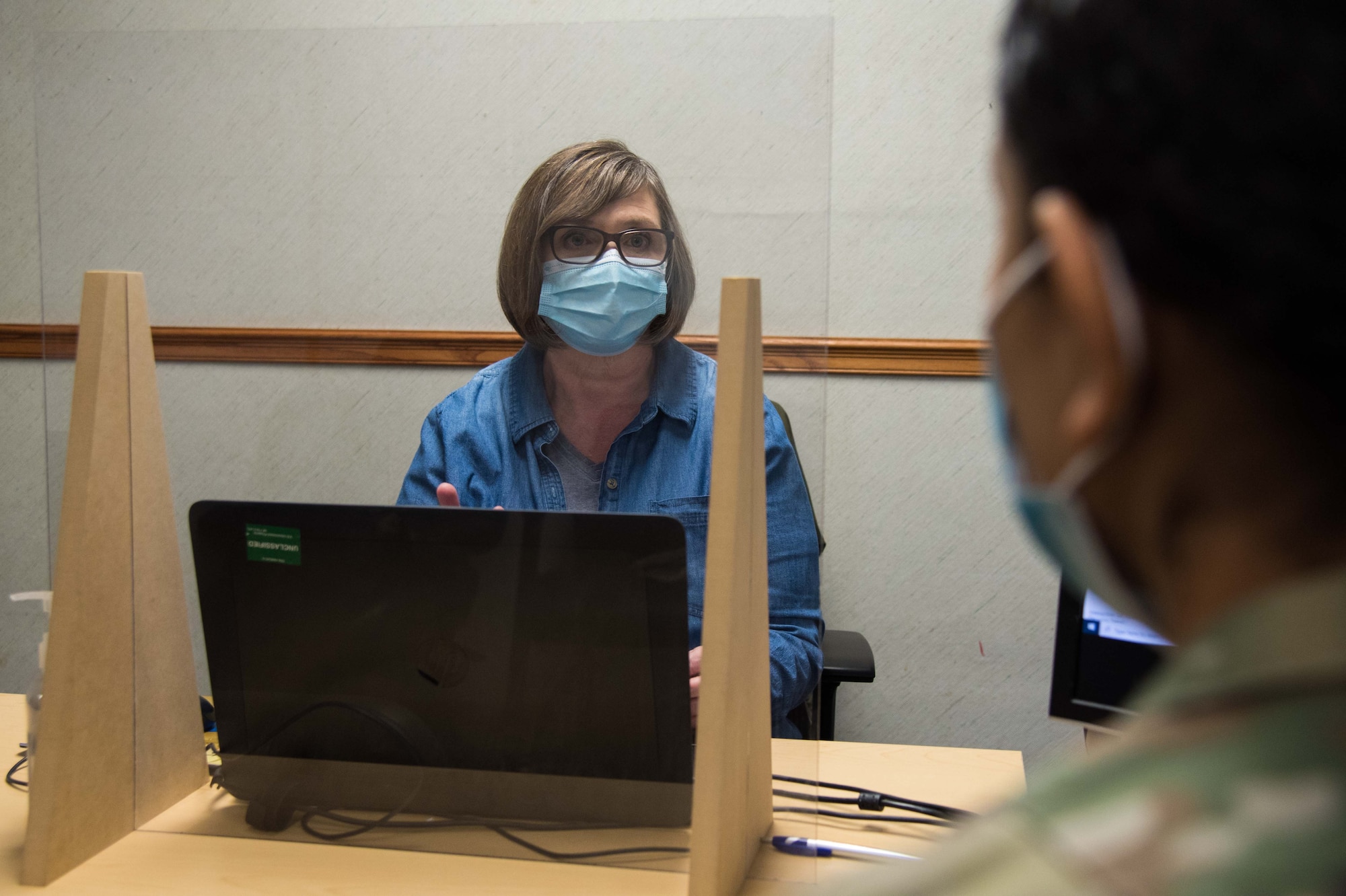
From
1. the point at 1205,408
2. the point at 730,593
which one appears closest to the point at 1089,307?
the point at 1205,408

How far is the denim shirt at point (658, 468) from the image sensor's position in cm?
104

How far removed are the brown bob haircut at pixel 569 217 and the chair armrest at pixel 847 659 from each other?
2.41ft

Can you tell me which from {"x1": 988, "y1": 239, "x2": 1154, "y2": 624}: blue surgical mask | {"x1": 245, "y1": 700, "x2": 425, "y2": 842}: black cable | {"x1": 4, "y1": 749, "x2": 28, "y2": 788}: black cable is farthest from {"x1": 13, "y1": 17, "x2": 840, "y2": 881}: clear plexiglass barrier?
{"x1": 988, "y1": 239, "x2": 1154, "y2": 624}: blue surgical mask

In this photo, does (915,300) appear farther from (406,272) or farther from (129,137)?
(129,137)

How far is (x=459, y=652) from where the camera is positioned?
3.09 feet

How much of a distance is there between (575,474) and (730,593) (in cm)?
33

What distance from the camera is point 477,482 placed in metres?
1.15

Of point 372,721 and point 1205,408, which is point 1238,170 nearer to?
point 1205,408

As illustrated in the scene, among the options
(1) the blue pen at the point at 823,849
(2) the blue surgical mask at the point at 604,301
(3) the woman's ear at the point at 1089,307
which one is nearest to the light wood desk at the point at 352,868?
(1) the blue pen at the point at 823,849

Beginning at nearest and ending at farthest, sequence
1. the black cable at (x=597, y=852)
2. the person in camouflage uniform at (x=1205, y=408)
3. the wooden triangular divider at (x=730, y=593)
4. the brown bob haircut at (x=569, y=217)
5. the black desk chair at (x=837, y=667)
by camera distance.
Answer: the person in camouflage uniform at (x=1205, y=408) → the wooden triangular divider at (x=730, y=593) → the black cable at (x=597, y=852) → the brown bob haircut at (x=569, y=217) → the black desk chair at (x=837, y=667)

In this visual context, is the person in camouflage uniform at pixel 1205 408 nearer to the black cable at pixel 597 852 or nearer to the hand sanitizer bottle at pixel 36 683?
the black cable at pixel 597 852

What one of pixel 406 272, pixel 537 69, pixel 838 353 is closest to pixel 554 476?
pixel 406 272

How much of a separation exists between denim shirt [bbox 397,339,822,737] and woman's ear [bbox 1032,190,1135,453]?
62cm

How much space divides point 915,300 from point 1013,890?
2.18 meters
